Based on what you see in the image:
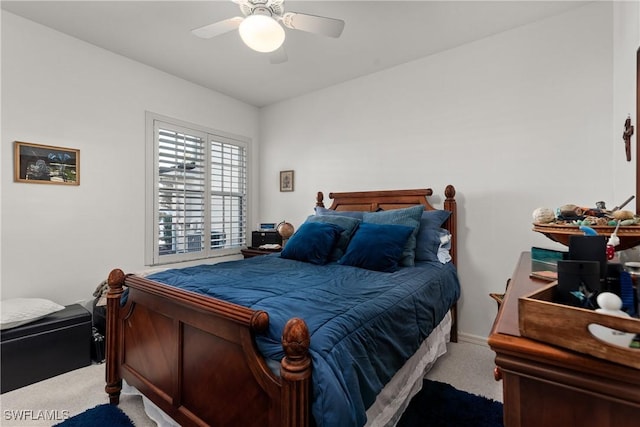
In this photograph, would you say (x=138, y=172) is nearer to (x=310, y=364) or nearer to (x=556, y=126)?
(x=310, y=364)

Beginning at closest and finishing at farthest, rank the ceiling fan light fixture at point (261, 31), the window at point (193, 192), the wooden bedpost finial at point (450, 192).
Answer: the ceiling fan light fixture at point (261, 31), the wooden bedpost finial at point (450, 192), the window at point (193, 192)

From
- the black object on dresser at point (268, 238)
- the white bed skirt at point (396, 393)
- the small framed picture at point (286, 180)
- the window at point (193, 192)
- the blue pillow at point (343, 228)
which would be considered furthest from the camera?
the small framed picture at point (286, 180)

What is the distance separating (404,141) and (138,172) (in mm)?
2767

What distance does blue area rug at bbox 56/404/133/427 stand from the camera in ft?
5.69

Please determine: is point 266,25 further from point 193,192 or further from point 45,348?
point 45,348

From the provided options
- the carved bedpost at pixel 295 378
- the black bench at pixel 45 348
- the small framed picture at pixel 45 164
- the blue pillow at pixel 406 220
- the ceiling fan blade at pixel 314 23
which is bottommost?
the black bench at pixel 45 348

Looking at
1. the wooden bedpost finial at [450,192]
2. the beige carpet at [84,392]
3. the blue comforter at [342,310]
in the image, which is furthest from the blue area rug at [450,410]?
the wooden bedpost finial at [450,192]

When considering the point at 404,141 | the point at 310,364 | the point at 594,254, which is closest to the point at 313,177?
the point at 404,141

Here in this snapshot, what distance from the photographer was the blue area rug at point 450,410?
1.73m

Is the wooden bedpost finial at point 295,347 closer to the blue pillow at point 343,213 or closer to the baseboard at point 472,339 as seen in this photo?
the blue pillow at point 343,213

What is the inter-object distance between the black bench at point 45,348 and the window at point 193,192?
99 cm

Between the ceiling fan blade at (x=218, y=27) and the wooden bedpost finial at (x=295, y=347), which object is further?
the ceiling fan blade at (x=218, y=27)

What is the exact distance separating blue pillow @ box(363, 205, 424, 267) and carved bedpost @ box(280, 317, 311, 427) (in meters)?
1.64

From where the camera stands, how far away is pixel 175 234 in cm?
355
